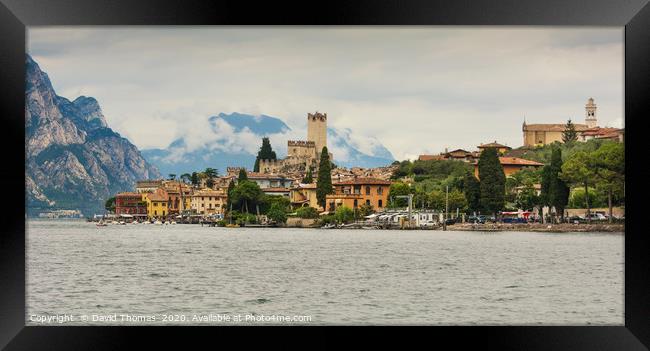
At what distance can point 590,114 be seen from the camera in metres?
69.6

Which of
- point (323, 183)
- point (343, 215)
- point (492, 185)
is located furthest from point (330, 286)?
point (343, 215)

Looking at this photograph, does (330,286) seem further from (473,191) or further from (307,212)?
(307,212)

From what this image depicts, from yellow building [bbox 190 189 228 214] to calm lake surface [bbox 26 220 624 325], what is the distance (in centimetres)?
3536

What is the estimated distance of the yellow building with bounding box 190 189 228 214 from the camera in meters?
60.7

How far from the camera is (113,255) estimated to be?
2416cm

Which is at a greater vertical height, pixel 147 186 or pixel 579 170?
pixel 579 170

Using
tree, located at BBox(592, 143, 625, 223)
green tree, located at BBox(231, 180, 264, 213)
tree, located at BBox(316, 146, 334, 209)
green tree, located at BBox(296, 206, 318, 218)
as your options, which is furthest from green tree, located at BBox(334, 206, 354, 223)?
tree, located at BBox(592, 143, 625, 223)

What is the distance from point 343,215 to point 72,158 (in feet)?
161

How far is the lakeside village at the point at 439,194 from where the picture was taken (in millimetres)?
37312

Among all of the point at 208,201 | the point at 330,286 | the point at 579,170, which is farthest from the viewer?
the point at 208,201

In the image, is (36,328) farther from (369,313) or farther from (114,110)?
(114,110)

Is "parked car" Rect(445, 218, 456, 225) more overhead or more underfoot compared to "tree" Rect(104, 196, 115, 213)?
more underfoot

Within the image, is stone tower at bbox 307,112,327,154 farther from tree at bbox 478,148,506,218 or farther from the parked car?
tree at bbox 478,148,506,218

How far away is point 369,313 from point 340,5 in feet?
19.8
